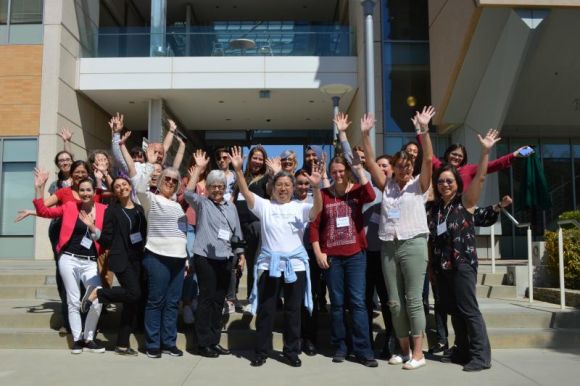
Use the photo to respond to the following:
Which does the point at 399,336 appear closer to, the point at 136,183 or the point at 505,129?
the point at 136,183

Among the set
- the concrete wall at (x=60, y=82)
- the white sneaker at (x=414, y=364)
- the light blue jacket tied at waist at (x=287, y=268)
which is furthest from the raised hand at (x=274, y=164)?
the concrete wall at (x=60, y=82)

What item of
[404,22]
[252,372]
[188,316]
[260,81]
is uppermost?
[404,22]

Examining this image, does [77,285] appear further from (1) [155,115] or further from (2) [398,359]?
(1) [155,115]

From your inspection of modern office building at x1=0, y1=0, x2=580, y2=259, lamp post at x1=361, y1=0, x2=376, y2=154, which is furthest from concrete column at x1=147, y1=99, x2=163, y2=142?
lamp post at x1=361, y1=0, x2=376, y2=154

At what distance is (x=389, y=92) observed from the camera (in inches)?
559

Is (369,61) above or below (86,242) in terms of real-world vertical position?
Answer: above

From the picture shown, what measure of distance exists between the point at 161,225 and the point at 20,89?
36.2ft

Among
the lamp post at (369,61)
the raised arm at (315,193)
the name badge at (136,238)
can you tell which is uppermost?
the lamp post at (369,61)

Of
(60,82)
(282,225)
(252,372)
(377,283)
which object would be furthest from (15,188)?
(377,283)

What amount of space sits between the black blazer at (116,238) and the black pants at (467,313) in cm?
314

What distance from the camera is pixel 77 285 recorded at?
17.4 ft

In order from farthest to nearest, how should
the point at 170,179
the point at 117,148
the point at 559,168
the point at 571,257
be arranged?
the point at 559,168 < the point at 571,257 < the point at 117,148 < the point at 170,179

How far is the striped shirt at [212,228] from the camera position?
5.12 m

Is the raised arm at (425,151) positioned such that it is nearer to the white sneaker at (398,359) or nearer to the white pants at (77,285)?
the white sneaker at (398,359)
